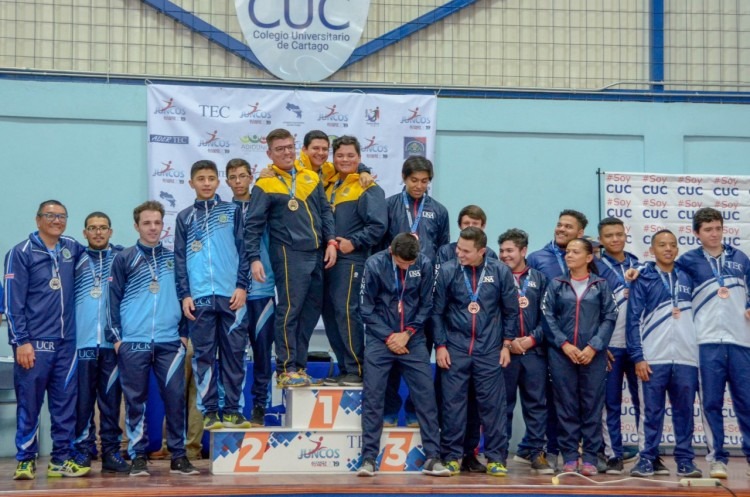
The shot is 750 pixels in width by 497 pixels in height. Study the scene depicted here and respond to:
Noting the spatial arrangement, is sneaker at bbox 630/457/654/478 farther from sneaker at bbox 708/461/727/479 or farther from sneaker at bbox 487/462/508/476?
sneaker at bbox 487/462/508/476

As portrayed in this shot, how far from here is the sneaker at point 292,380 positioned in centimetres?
667

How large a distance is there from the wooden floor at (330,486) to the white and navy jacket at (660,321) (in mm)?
854

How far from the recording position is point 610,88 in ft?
31.3

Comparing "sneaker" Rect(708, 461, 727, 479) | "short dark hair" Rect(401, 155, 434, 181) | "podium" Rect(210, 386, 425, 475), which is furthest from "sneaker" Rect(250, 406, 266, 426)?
"sneaker" Rect(708, 461, 727, 479)

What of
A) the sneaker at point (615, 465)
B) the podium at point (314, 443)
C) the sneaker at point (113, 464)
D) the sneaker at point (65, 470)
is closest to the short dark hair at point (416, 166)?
the podium at point (314, 443)

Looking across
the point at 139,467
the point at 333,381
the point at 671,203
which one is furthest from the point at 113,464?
the point at 671,203

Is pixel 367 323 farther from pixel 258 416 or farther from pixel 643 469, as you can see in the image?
pixel 643 469

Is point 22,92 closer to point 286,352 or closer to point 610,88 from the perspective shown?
point 286,352

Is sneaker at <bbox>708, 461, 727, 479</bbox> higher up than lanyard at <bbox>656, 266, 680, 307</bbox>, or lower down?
lower down

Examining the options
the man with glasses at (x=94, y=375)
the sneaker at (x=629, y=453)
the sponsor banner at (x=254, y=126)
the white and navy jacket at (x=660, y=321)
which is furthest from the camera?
the sponsor banner at (x=254, y=126)

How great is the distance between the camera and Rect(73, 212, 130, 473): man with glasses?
660cm

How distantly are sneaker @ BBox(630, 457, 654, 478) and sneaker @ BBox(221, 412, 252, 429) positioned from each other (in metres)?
2.68

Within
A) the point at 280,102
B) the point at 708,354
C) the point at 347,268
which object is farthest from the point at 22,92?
the point at 708,354

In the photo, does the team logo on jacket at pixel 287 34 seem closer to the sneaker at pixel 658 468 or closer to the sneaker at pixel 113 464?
the sneaker at pixel 113 464
